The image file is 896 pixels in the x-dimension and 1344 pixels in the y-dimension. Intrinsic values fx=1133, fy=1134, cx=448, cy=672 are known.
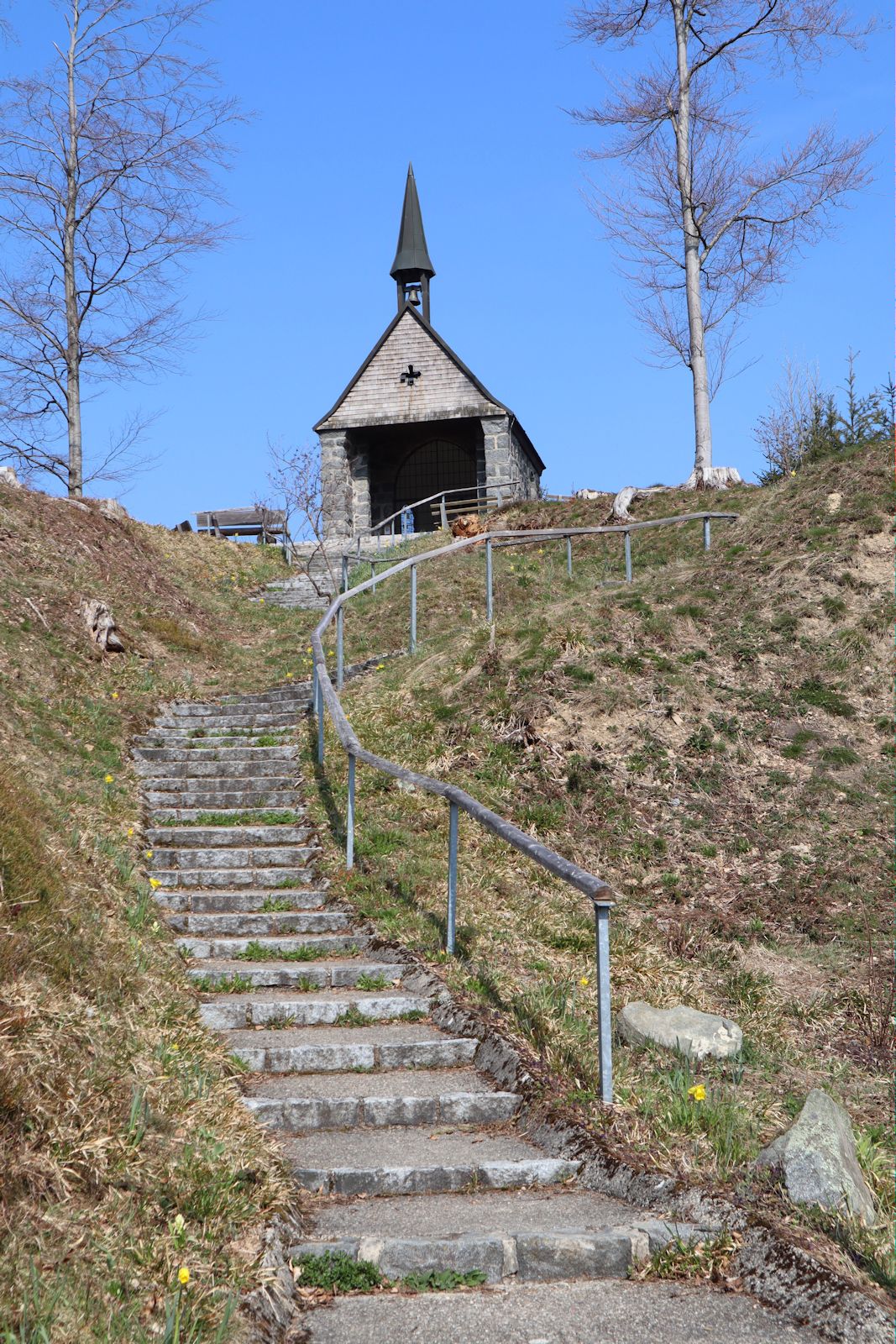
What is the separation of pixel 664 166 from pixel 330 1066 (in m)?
20.5

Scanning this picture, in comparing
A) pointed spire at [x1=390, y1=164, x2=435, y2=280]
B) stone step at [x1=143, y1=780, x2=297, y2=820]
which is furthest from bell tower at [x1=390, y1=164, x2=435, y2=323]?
stone step at [x1=143, y1=780, x2=297, y2=820]

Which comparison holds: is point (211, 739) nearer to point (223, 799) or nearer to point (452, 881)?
point (223, 799)

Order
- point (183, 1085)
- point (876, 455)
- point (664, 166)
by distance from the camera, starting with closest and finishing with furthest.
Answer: point (183, 1085)
point (876, 455)
point (664, 166)

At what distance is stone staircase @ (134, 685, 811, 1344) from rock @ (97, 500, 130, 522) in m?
9.52

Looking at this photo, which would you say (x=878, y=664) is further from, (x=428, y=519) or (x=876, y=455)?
(x=428, y=519)

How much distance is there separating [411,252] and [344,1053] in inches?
1321

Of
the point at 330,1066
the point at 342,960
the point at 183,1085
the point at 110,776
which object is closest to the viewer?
the point at 183,1085

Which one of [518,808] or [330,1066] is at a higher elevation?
[518,808]

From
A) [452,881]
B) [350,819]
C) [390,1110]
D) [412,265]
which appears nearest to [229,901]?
[350,819]

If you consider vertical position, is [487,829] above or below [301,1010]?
above

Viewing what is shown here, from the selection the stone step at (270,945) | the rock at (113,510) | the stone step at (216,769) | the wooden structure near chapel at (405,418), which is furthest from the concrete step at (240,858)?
the wooden structure near chapel at (405,418)

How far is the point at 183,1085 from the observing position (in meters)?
4.37

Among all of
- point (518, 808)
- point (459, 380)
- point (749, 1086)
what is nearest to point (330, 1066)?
point (749, 1086)

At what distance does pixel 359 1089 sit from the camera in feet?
17.2
